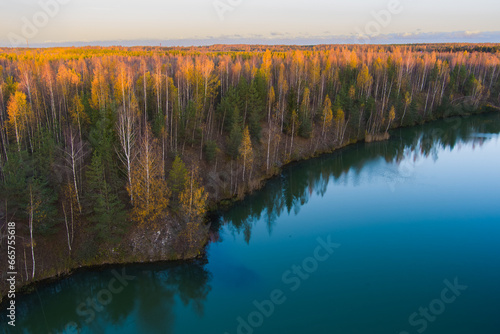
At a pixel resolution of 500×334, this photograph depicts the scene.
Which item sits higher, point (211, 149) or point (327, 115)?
point (327, 115)

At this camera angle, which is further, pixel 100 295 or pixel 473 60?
pixel 473 60

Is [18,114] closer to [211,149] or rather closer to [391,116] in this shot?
[211,149]

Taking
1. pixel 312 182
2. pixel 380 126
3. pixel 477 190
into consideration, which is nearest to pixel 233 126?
pixel 312 182

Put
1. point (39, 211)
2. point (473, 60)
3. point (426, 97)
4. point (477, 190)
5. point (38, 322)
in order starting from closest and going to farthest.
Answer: point (38, 322) → point (39, 211) → point (477, 190) → point (426, 97) → point (473, 60)

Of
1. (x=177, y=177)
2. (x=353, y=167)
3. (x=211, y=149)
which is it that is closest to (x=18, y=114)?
(x=177, y=177)

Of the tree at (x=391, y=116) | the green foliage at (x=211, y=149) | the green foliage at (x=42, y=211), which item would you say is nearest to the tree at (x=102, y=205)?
the green foliage at (x=42, y=211)

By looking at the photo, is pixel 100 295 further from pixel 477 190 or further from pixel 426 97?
pixel 426 97

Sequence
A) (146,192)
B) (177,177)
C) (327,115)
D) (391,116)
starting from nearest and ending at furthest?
(146,192)
(177,177)
(327,115)
(391,116)
